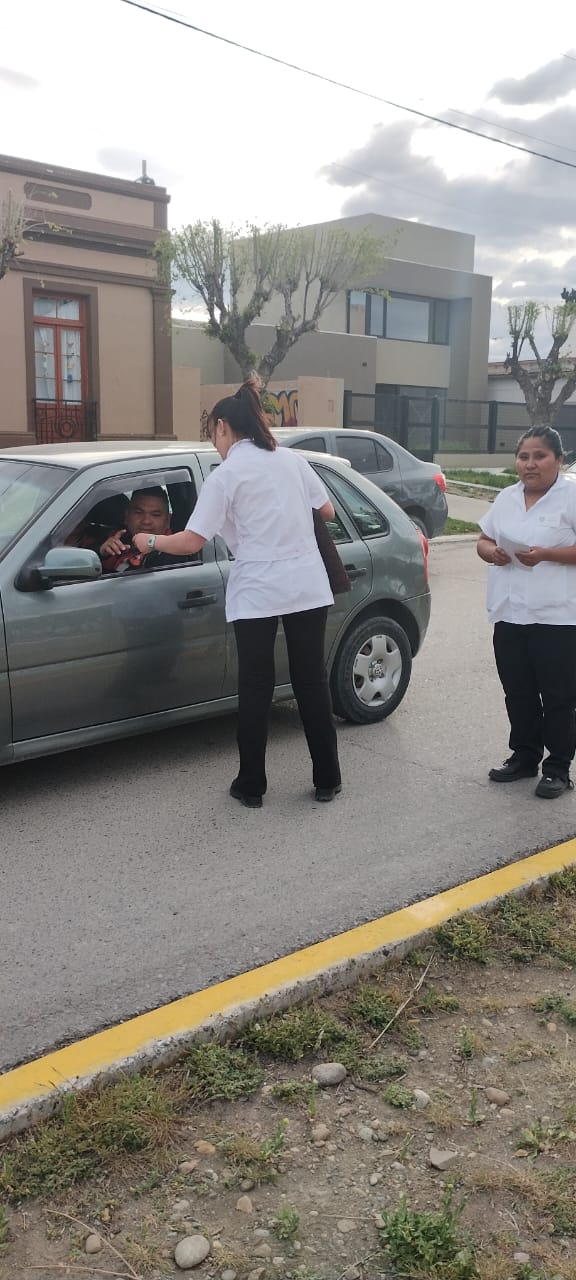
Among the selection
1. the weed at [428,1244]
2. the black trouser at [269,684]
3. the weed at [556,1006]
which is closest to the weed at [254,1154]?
the weed at [428,1244]

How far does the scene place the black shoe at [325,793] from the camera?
5102 millimetres

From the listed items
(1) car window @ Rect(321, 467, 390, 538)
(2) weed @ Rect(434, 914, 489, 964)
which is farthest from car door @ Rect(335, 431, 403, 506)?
(2) weed @ Rect(434, 914, 489, 964)

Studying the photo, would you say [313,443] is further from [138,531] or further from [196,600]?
[196,600]

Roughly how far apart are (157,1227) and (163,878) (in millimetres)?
1885

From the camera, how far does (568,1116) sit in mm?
2740

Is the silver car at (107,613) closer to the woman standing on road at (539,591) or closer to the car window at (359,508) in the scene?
the car window at (359,508)

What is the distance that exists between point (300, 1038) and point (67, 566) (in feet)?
7.72

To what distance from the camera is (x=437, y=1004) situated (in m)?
3.27

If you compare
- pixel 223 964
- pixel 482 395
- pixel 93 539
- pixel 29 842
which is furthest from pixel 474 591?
pixel 482 395

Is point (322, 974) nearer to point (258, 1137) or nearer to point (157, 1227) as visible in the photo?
point (258, 1137)

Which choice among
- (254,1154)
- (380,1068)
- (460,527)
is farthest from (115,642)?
(460,527)

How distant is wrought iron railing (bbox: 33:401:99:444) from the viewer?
68.6 ft

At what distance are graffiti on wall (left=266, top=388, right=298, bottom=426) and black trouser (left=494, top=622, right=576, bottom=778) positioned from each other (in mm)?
21272

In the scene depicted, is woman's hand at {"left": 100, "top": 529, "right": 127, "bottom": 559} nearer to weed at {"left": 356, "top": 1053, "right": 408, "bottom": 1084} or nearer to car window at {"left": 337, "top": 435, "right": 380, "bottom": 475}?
weed at {"left": 356, "top": 1053, "right": 408, "bottom": 1084}
